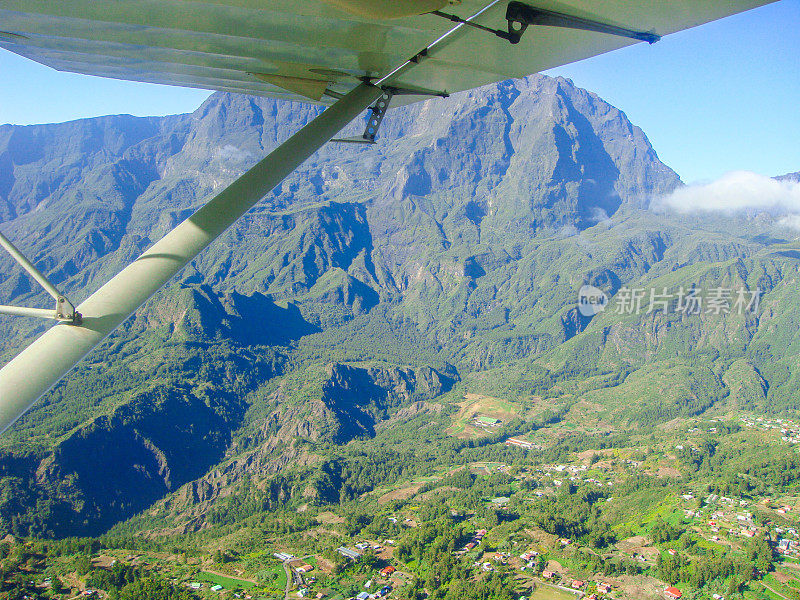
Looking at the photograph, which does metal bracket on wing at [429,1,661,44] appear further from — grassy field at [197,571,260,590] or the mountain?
the mountain

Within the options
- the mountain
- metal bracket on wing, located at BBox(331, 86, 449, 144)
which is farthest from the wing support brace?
the mountain

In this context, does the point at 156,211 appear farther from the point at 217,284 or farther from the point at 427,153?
the point at 427,153

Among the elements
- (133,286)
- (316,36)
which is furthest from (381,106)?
(133,286)

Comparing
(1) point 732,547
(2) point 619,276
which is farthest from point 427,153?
(1) point 732,547

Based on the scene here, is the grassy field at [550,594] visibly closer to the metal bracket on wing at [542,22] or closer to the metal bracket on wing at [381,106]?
the metal bracket on wing at [381,106]

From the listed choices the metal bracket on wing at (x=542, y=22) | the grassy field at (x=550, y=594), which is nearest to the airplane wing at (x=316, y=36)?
the metal bracket on wing at (x=542, y=22)

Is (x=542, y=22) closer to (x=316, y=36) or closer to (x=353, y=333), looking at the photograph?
(x=316, y=36)
